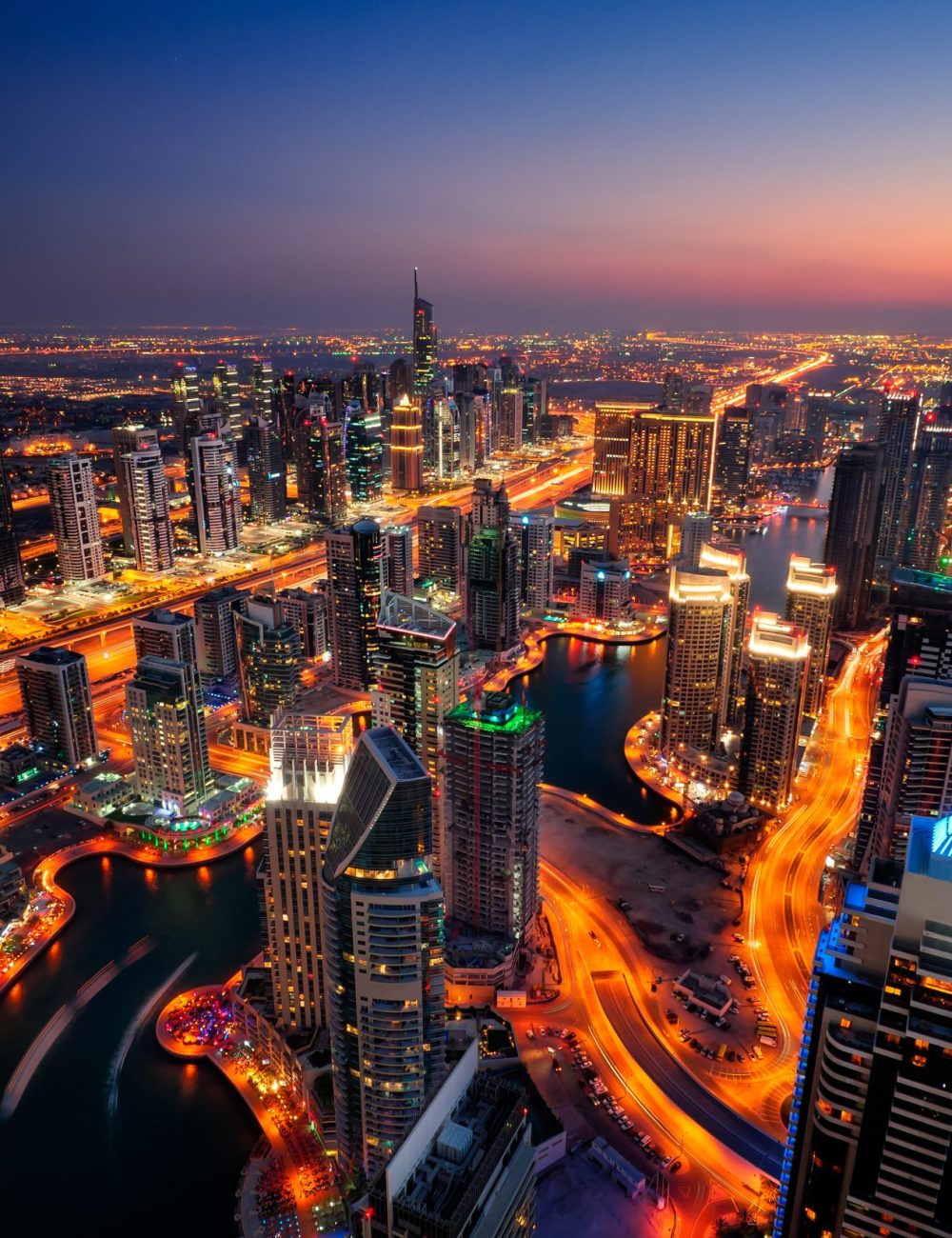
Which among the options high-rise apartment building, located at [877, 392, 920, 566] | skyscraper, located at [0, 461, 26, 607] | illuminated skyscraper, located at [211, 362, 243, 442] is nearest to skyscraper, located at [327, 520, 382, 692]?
skyscraper, located at [0, 461, 26, 607]

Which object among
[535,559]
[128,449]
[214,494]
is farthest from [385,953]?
[128,449]

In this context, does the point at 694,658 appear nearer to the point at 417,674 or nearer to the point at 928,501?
the point at 417,674

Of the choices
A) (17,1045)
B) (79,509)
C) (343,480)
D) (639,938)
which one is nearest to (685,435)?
(343,480)

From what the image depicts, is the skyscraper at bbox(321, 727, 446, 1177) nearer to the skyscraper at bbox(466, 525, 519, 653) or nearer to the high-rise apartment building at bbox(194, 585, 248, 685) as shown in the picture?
the high-rise apartment building at bbox(194, 585, 248, 685)

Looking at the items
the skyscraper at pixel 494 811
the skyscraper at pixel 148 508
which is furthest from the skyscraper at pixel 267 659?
the skyscraper at pixel 148 508

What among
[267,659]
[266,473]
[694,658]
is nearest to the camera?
[694,658]

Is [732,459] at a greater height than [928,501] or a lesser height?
lesser

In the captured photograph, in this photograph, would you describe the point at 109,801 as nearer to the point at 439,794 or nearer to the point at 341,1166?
the point at 439,794
